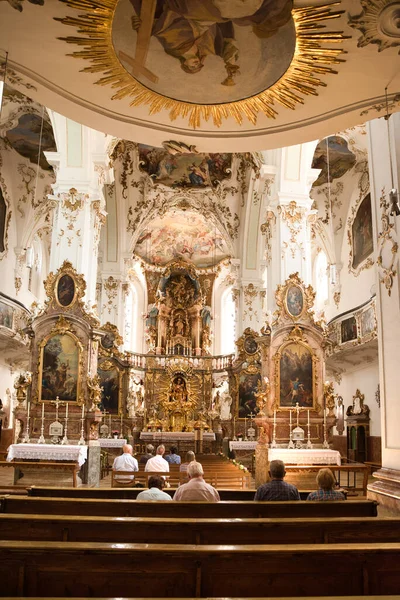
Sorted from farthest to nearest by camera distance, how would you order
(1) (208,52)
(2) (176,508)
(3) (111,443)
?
1. (3) (111,443)
2. (1) (208,52)
3. (2) (176,508)

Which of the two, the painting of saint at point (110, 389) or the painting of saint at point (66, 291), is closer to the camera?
the painting of saint at point (66, 291)

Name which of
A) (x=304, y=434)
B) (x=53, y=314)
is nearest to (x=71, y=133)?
(x=53, y=314)

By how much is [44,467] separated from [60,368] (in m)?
3.12

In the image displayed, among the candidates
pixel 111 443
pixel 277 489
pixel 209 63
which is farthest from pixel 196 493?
pixel 111 443

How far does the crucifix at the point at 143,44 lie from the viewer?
19.4 feet

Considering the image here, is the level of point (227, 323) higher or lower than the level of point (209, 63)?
higher

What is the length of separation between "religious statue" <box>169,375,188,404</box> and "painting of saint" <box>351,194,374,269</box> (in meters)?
10.1

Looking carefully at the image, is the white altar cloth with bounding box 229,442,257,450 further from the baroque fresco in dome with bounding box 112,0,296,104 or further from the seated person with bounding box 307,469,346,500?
the baroque fresco in dome with bounding box 112,0,296,104

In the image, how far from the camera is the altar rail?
27.4 meters

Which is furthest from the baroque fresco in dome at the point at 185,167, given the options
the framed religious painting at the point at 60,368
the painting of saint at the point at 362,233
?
the framed religious painting at the point at 60,368

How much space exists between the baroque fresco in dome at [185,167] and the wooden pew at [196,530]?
19543mm

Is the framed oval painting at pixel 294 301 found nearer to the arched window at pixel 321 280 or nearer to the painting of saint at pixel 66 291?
the painting of saint at pixel 66 291

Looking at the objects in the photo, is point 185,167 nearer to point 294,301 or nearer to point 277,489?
point 294,301

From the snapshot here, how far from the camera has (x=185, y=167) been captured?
23.5 m
